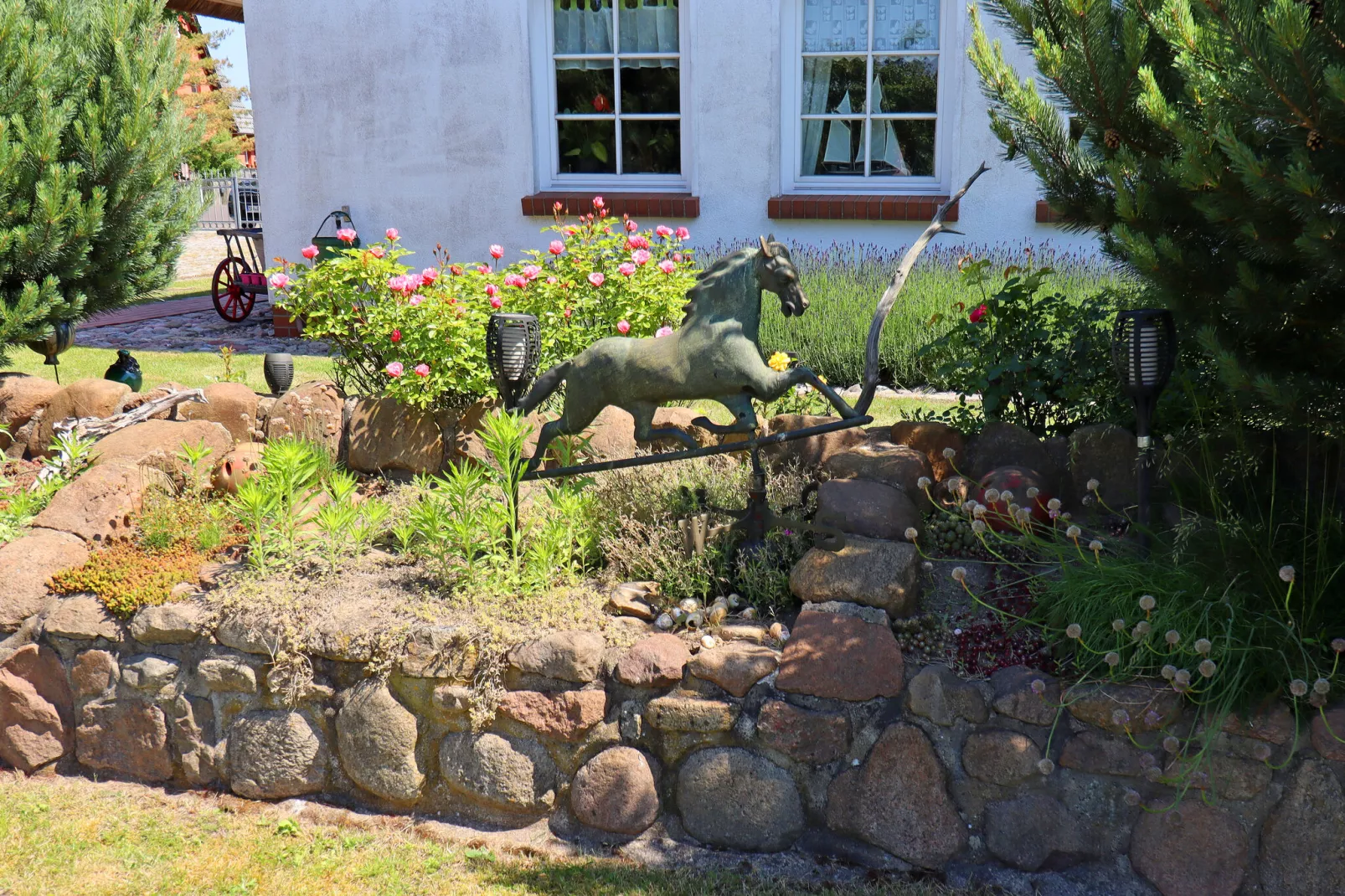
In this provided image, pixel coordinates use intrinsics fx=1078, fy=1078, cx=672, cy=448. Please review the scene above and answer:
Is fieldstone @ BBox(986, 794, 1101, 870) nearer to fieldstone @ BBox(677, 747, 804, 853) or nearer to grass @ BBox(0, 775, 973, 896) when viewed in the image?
grass @ BBox(0, 775, 973, 896)

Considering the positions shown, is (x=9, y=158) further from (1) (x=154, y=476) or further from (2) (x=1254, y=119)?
(2) (x=1254, y=119)

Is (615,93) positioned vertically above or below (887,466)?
above

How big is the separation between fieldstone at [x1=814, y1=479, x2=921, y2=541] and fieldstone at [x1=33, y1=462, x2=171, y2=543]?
2385mm

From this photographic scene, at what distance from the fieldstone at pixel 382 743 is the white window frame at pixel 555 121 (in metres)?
5.56

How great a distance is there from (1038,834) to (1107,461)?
1.28 m

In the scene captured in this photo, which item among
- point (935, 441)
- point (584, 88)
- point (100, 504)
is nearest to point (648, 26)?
point (584, 88)

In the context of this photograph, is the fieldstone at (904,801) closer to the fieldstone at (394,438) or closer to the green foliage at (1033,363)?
the green foliage at (1033,363)

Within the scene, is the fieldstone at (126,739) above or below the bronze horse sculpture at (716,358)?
below

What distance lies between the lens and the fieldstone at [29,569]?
346 centimetres

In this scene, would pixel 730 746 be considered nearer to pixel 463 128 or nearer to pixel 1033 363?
pixel 1033 363

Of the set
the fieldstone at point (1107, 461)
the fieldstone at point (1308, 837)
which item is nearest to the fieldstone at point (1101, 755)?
the fieldstone at point (1308, 837)

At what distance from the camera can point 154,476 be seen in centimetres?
398

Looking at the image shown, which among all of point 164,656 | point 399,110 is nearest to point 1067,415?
point 164,656

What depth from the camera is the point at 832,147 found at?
7785 mm
